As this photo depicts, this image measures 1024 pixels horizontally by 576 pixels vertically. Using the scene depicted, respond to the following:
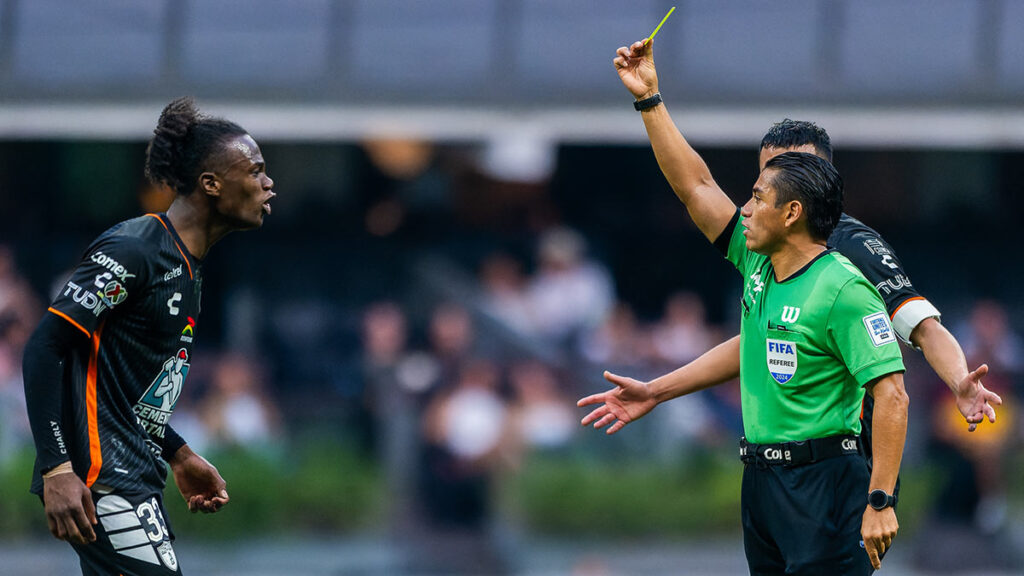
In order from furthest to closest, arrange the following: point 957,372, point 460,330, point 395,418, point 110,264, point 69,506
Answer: point 460,330, point 395,418, point 957,372, point 110,264, point 69,506

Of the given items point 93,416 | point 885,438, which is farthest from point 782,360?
point 93,416

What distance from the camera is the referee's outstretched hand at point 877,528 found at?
13.2ft

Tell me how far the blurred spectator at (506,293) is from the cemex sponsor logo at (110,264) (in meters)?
8.17

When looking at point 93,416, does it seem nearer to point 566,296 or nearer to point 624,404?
point 624,404

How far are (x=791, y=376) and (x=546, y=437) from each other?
673cm

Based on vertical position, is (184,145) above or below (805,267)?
above

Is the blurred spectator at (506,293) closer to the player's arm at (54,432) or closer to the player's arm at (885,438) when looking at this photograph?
the player's arm at (885,438)

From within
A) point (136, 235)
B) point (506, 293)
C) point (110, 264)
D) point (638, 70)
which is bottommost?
point (110, 264)

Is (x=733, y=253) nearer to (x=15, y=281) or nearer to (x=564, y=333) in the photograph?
(x=564, y=333)

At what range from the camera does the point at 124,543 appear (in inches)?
160

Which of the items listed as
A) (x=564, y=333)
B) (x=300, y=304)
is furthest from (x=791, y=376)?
(x=300, y=304)

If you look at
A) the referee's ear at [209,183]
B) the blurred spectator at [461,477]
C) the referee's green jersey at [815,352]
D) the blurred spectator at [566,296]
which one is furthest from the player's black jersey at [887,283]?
the blurred spectator at [566,296]

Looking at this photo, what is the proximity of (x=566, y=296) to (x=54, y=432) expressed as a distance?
9449mm

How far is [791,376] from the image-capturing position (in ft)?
14.1
